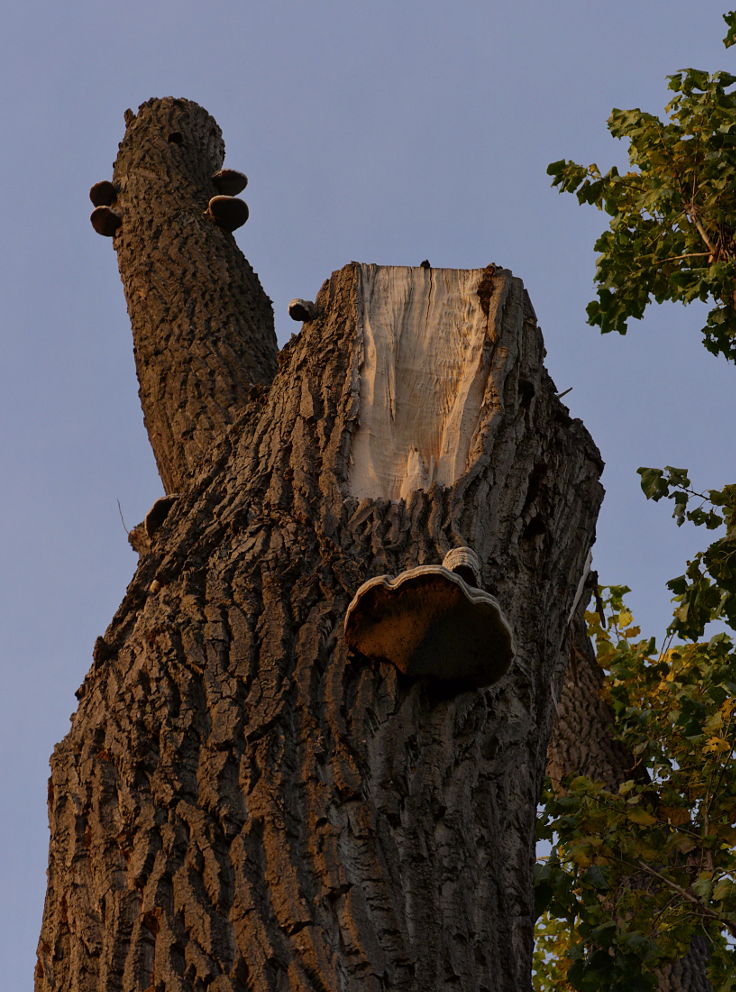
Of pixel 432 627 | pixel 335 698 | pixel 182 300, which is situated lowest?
pixel 335 698

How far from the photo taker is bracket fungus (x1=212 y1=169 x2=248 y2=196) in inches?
271

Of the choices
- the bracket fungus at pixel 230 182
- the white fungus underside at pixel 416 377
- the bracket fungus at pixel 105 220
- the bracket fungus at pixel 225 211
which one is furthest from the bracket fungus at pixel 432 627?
the bracket fungus at pixel 230 182

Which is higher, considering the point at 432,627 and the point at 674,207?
the point at 674,207

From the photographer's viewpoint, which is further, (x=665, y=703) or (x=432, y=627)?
(x=665, y=703)

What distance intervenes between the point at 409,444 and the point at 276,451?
39cm

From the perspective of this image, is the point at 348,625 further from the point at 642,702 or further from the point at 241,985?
the point at 642,702

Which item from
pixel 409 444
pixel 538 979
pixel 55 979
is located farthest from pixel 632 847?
pixel 538 979

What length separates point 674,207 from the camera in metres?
6.97

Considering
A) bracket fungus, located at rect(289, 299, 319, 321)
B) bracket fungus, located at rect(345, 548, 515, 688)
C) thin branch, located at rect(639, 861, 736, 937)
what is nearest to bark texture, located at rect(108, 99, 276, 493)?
bracket fungus, located at rect(289, 299, 319, 321)

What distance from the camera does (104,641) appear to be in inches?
127

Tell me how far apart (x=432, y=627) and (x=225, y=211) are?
12.4 ft

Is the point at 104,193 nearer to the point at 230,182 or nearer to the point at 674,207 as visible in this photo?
the point at 230,182

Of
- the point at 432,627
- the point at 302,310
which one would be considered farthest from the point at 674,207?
the point at 432,627

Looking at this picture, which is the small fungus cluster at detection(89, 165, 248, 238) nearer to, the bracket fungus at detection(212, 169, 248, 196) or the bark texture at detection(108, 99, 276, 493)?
the bark texture at detection(108, 99, 276, 493)
